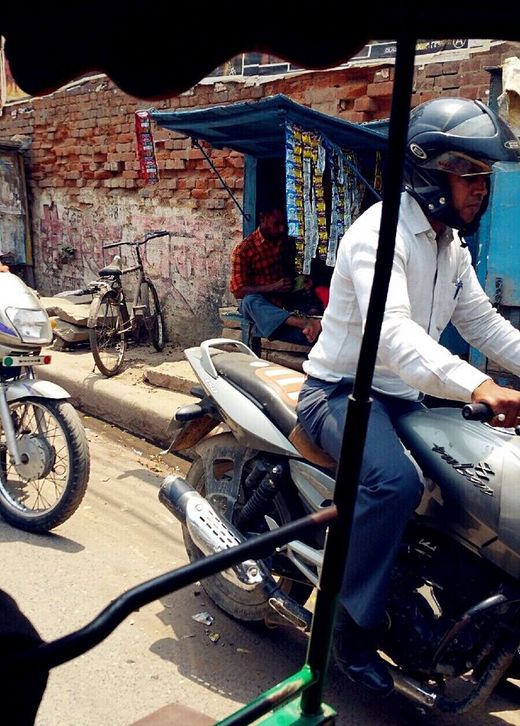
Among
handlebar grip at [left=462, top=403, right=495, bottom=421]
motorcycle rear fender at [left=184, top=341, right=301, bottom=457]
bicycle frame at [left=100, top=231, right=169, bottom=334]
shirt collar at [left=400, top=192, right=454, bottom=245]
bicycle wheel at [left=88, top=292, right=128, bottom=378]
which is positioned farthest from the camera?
bicycle frame at [left=100, top=231, right=169, bottom=334]

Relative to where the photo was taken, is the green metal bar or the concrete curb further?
the concrete curb

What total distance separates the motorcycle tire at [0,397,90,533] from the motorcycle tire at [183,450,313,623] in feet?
2.50

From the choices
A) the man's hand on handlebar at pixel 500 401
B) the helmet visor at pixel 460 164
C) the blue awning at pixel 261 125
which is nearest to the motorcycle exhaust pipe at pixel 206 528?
the man's hand on handlebar at pixel 500 401

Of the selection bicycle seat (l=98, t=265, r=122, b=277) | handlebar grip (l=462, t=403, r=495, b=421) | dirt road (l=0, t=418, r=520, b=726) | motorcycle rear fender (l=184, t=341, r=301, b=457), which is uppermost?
handlebar grip (l=462, t=403, r=495, b=421)

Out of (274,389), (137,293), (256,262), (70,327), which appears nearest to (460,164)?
(274,389)

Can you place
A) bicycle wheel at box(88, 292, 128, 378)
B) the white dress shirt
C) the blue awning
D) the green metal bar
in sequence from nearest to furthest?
the green metal bar
the white dress shirt
the blue awning
bicycle wheel at box(88, 292, 128, 378)

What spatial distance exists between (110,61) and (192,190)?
658 centimetres

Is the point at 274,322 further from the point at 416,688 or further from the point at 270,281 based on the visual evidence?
the point at 416,688

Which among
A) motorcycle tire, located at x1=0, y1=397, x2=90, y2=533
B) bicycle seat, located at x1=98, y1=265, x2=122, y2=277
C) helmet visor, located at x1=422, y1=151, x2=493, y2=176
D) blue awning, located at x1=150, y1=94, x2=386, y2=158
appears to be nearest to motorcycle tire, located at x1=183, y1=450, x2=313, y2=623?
motorcycle tire, located at x1=0, y1=397, x2=90, y2=533

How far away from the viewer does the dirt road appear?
2645 mm

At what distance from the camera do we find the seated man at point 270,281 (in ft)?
19.7

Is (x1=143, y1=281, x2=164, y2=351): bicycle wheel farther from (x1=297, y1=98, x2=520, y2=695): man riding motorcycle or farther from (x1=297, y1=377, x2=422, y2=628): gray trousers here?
(x1=297, y1=377, x2=422, y2=628): gray trousers

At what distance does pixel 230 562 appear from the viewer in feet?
3.79

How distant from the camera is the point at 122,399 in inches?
241
